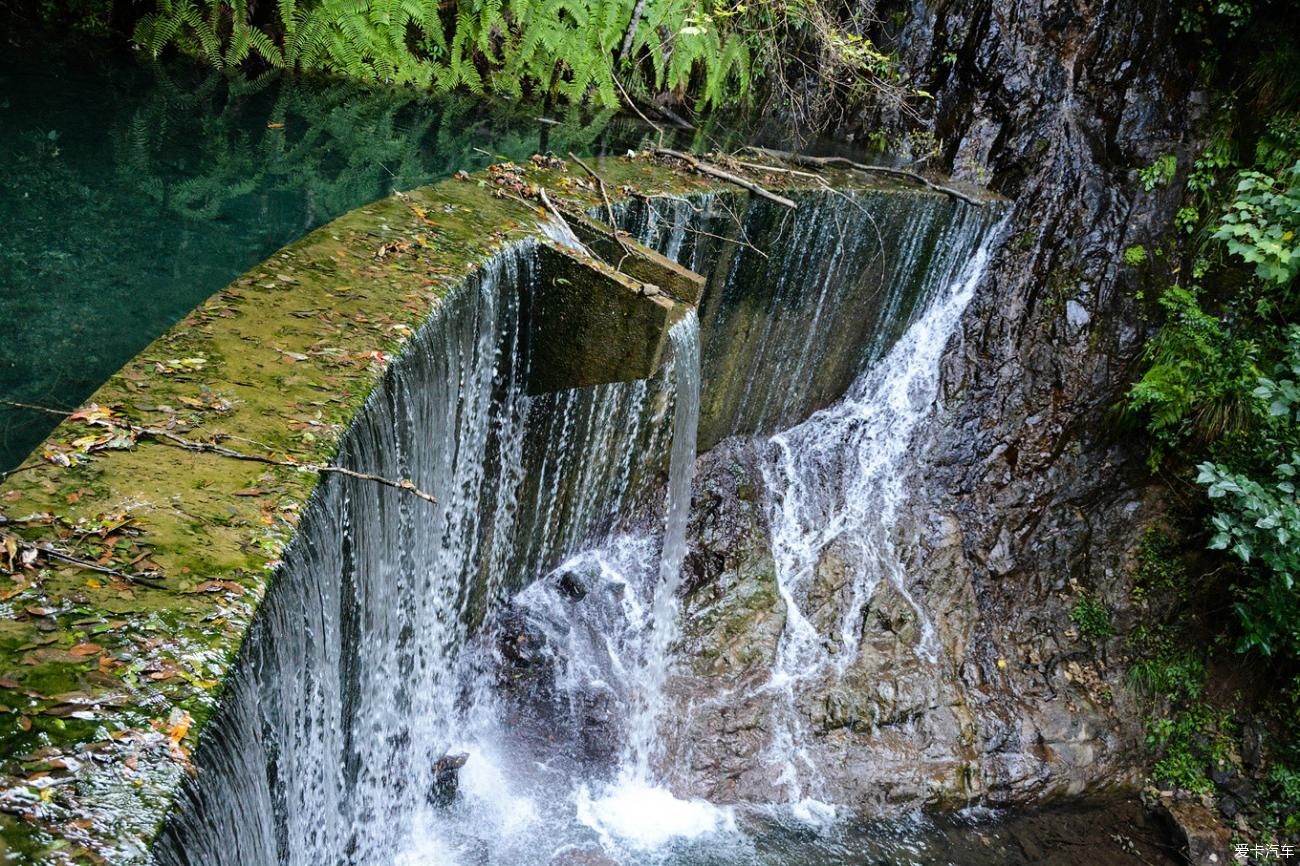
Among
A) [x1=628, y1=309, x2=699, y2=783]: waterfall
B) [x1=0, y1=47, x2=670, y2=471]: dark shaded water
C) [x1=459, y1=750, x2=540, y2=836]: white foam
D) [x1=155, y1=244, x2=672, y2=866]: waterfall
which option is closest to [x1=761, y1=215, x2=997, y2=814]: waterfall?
[x1=628, y1=309, x2=699, y2=783]: waterfall

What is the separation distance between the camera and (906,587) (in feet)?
24.3

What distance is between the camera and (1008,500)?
8.12m

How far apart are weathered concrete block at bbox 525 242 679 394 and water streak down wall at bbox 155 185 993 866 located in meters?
0.13

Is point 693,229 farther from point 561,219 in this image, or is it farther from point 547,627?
point 547,627

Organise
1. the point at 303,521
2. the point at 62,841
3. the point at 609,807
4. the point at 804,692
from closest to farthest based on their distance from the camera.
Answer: the point at 62,841 < the point at 303,521 < the point at 609,807 < the point at 804,692

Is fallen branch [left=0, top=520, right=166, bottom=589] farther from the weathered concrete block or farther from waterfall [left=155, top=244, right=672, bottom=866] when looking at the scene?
the weathered concrete block

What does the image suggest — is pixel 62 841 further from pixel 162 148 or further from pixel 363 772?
pixel 162 148

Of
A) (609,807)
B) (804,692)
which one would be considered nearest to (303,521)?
(609,807)

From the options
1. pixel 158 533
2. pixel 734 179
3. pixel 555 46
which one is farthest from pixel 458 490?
pixel 555 46

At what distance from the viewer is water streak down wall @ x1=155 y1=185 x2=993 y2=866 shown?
2.43 meters

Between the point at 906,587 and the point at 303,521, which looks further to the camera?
the point at 906,587

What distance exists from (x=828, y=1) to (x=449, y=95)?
4.93 meters

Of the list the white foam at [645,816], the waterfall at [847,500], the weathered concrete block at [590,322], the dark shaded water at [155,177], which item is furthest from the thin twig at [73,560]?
the waterfall at [847,500]

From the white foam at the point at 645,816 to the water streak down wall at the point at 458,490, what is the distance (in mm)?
1035
